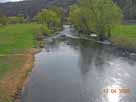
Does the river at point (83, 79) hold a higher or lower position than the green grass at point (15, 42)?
higher

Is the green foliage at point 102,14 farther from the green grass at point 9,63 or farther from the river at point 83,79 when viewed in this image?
the green grass at point 9,63

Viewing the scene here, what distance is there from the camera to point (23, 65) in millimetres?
54719

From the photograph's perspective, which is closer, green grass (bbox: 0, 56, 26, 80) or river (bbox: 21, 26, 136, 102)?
river (bbox: 21, 26, 136, 102)

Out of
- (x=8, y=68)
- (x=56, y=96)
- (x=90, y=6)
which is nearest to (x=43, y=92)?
(x=56, y=96)

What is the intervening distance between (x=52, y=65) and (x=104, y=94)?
73.5ft

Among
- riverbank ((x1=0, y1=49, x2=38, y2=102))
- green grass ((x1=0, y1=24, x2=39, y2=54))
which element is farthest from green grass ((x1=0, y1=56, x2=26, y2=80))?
green grass ((x1=0, y1=24, x2=39, y2=54))

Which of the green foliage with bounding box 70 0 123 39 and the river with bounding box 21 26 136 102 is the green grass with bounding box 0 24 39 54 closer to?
the river with bounding box 21 26 136 102

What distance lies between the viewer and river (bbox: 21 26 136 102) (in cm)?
3538

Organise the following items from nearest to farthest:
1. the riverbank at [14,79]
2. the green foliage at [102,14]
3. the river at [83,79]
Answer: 1. the river at [83,79]
2. the riverbank at [14,79]
3. the green foliage at [102,14]

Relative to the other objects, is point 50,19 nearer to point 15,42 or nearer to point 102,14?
point 102,14

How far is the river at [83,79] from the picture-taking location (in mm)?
35375
